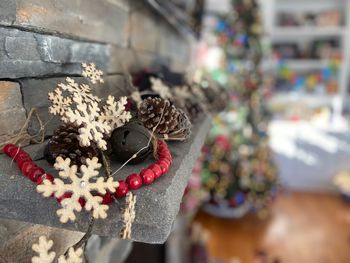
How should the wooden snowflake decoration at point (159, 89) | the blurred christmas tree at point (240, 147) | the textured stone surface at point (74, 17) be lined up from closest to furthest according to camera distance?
1. the textured stone surface at point (74, 17)
2. the wooden snowflake decoration at point (159, 89)
3. the blurred christmas tree at point (240, 147)

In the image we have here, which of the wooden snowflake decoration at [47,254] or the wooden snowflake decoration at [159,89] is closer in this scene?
the wooden snowflake decoration at [47,254]

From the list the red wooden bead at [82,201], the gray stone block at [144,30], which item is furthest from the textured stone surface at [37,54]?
the gray stone block at [144,30]

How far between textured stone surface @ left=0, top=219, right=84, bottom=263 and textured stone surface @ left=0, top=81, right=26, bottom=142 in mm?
135

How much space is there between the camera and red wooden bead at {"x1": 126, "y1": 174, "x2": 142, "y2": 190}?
42cm

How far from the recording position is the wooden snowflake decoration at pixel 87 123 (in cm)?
43

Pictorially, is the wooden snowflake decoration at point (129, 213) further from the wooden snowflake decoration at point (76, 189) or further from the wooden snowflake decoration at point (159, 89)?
the wooden snowflake decoration at point (159, 89)

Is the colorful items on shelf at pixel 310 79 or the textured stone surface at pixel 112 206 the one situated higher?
the textured stone surface at pixel 112 206

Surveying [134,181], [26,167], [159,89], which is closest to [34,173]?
[26,167]

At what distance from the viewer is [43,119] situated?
556 mm

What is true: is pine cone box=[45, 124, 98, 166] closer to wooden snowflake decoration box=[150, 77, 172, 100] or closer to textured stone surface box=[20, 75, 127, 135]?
textured stone surface box=[20, 75, 127, 135]

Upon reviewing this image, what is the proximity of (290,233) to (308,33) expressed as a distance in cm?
213

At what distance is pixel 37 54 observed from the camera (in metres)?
0.55

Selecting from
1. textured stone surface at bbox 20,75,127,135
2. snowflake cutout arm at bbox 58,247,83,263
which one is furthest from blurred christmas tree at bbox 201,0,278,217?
snowflake cutout arm at bbox 58,247,83,263

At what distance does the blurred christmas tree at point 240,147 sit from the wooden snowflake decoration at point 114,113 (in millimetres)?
2059
